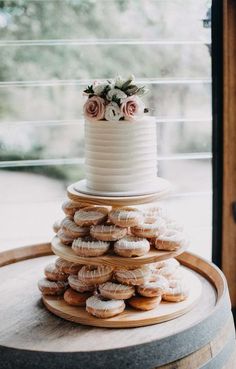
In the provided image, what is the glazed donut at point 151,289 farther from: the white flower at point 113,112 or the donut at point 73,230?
the white flower at point 113,112

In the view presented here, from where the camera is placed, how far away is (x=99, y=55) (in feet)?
9.02

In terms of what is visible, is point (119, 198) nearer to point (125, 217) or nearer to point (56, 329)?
point (125, 217)

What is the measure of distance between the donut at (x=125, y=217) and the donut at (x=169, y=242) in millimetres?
105

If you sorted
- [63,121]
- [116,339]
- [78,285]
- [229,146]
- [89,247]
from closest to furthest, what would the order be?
[116,339] → [89,247] → [78,285] → [229,146] → [63,121]

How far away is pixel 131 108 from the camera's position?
176cm

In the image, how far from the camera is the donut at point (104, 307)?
5.73ft

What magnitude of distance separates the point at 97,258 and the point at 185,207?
143cm

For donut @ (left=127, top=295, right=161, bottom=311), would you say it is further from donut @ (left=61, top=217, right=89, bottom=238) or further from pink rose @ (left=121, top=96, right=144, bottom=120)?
pink rose @ (left=121, top=96, right=144, bottom=120)

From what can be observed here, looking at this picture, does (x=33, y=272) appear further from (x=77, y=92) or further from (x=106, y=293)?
(x=77, y=92)

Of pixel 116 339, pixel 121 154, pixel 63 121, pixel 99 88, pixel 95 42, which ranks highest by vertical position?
pixel 95 42

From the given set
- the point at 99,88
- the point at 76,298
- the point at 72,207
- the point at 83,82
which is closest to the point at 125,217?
the point at 72,207

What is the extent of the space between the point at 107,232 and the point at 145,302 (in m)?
0.31

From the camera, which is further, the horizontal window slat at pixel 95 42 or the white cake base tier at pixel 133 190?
the horizontal window slat at pixel 95 42

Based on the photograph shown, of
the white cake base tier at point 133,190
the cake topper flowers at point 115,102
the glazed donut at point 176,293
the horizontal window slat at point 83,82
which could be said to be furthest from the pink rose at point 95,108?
the horizontal window slat at point 83,82
